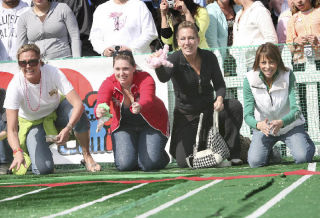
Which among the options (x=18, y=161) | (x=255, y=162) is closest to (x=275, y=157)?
(x=255, y=162)

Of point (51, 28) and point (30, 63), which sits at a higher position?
point (51, 28)

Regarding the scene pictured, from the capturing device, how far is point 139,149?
24.8ft

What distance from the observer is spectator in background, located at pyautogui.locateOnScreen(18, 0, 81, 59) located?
8.38 meters

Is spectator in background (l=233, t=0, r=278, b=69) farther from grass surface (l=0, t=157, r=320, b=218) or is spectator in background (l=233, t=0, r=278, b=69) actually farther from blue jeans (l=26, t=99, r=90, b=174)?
grass surface (l=0, t=157, r=320, b=218)

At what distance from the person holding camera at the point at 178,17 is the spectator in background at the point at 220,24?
0.23 m

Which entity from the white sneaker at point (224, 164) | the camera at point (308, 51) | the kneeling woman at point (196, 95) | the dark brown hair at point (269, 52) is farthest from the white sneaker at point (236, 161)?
the camera at point (308, 51)

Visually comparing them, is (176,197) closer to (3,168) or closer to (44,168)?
(44,168)

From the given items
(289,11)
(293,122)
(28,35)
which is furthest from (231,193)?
(28,35)

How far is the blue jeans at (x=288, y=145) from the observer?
687 centimetres

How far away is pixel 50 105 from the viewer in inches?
296

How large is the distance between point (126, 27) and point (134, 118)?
125 cm

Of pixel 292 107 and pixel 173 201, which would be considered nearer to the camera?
pixel 173 201

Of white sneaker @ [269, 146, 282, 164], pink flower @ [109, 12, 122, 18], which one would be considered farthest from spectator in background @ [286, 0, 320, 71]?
pink flower @ [109, 12, 122, 18]

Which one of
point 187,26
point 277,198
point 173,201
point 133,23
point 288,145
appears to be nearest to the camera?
point 277,198
